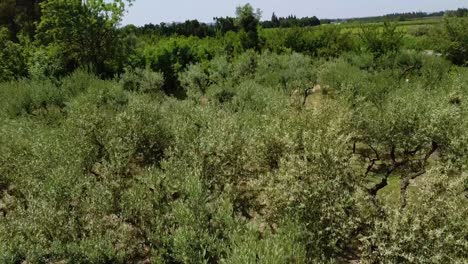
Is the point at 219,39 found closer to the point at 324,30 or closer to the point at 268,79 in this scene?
the point at 324,30

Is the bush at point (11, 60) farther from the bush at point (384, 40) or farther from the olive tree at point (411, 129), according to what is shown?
the bush at point (384, 40)

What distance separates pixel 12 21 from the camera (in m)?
61.4

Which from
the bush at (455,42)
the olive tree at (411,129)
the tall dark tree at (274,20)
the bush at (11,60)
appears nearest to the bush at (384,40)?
the bush at (455,42)

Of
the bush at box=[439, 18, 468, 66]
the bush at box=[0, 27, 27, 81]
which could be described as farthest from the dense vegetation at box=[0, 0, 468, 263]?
the bush at box=[439, 18, 468, 66]

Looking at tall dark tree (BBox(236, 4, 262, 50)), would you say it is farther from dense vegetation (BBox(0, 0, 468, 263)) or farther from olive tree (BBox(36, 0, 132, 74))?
dense vegetation (BBox(0, 0, 468, 263))

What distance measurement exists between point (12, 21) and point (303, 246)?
6550 cm

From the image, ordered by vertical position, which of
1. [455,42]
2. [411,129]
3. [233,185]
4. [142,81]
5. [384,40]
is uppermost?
[384,40]

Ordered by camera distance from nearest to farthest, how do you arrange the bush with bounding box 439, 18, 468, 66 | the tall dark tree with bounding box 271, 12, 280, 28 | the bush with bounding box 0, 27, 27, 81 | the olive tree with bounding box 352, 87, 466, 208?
the olive tree with bounding box 352, 87, 466, 208
the bush with bounding box 0, 27, 27, 81
the bush with bounding box 439, 18, 468, 66
the tall dark tree with bounding box 271, 12, 280, 28

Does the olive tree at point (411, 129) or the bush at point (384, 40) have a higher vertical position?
the bush at point (384, 40)

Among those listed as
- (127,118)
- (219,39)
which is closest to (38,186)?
(127,118)

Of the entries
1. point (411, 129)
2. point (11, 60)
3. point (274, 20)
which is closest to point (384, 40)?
point (411, 129)

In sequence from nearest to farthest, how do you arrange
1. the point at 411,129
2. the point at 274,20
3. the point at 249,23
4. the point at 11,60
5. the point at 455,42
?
the point at 411,129, the point at 11,60, the point at 455,42, the point at 249,23, the point at 274,20

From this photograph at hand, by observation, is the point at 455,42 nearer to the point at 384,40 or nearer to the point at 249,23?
the point at 384,40

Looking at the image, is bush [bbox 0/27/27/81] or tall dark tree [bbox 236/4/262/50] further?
tall dark tree [bbox 236/4/262/50]
